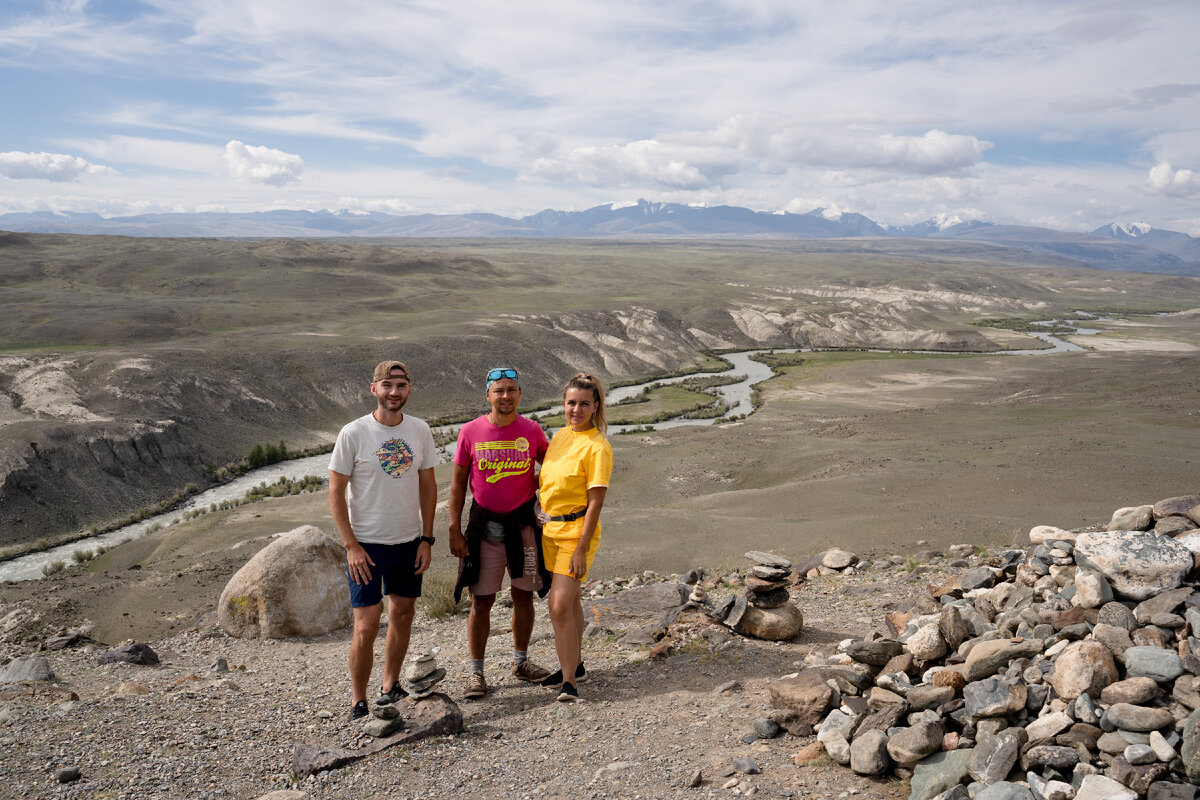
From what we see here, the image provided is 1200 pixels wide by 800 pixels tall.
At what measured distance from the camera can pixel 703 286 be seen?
14012 cm

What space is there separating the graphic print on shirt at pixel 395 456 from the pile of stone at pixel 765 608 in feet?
15.3

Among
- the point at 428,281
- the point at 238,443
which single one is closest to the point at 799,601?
the point at 238,443

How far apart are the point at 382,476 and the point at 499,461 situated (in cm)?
104

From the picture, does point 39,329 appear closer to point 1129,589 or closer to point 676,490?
point 676,490

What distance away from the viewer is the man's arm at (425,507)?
6695 mm

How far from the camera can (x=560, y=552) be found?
6.84m

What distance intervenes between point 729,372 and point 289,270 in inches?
2459

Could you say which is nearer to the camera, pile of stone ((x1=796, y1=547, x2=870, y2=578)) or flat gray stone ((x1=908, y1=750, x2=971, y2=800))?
flat gray stone ((x1=908, y1=750, x2=971, y2=800))

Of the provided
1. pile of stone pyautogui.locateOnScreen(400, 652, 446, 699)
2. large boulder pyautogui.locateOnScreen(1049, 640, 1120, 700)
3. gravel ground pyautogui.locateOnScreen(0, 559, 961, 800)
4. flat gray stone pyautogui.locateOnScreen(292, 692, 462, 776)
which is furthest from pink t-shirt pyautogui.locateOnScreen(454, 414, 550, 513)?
large boulder pyautogui.locateOnScreen(1049, 640, 1120, 700)

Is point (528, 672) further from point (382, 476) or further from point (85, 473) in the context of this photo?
point (85, 473)

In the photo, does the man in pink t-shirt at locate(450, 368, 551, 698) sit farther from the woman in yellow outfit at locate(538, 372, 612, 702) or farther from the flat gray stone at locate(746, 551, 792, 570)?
the flat gray stone at locate(746, 551, 792, 570)

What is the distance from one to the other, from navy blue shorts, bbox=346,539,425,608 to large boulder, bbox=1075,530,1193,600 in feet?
19.8

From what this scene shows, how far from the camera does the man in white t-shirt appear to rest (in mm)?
6449

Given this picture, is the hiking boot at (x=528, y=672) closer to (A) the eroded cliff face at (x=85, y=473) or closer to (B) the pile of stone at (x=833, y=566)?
(B) the pile of stone at (x=833, y=566)
